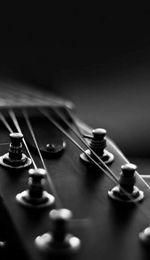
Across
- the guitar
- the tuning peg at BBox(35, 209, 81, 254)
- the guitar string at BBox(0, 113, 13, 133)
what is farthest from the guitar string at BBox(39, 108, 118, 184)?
the tuning peg at BBox(35, 209, 81, 254)

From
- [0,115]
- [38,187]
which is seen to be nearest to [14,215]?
[38,187]

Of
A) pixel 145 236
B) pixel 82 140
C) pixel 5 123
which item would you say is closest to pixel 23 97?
pixel 5 123

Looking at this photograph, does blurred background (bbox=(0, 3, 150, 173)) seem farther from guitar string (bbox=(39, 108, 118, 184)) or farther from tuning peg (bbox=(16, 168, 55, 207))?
tuning peg (bbox=(16, 168, 55, 207))

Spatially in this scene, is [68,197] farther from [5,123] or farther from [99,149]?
[5,123]

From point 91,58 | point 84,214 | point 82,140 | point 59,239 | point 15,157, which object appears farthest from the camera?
point 91,58

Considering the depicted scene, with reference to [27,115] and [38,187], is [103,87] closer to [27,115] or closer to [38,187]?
[27,115]
